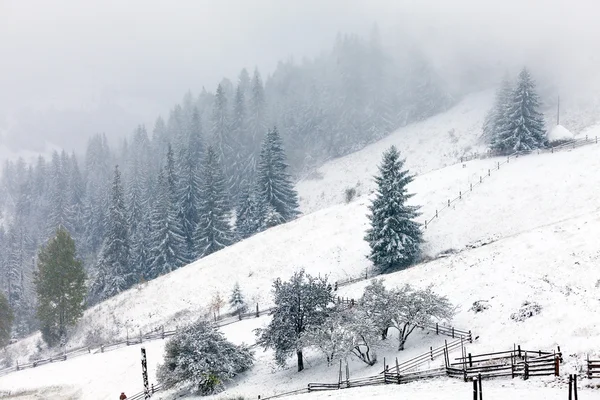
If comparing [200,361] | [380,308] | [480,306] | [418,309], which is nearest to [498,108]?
[480,306]

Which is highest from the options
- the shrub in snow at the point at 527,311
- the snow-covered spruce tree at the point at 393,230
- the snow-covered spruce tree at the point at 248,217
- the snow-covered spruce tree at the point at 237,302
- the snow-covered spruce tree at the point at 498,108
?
the snow-covered spruce tree at the point at 498,108

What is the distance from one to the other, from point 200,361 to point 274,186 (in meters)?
45.7

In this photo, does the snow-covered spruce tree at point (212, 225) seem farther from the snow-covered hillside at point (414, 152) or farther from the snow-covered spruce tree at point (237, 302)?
the snow-covered hillside at point (414, 152)

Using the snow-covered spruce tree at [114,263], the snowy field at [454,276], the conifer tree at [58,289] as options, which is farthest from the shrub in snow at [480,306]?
the snow-covered spruce tree at [114,263]

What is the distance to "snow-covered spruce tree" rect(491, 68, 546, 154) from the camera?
5947cm

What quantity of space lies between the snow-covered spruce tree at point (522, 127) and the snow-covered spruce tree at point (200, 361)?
45426 millimetres

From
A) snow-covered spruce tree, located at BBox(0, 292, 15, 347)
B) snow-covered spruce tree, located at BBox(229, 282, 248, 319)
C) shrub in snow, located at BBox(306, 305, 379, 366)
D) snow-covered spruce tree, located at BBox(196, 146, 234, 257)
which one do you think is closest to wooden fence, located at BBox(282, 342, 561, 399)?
shrub in snow, located at BBox(306, 305, 379, 366)

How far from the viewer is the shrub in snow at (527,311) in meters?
26.4

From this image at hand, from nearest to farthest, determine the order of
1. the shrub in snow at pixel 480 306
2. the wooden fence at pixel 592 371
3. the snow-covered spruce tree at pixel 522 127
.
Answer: the wooden fence at pixel 592 371 → the shrub in snow at pixel 480 306 → the snow-covered spruce tree at pixel 522 127

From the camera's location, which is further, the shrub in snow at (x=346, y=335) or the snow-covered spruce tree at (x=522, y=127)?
the snow-covered spruce tree at (x=522, y=127)

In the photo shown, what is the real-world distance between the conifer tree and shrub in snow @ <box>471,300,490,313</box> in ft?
140

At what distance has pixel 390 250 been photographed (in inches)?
1698

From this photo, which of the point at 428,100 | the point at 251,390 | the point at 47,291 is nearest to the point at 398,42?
the point at 428,100

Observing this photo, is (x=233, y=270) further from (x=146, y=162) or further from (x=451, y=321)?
(x=146, y=162)
